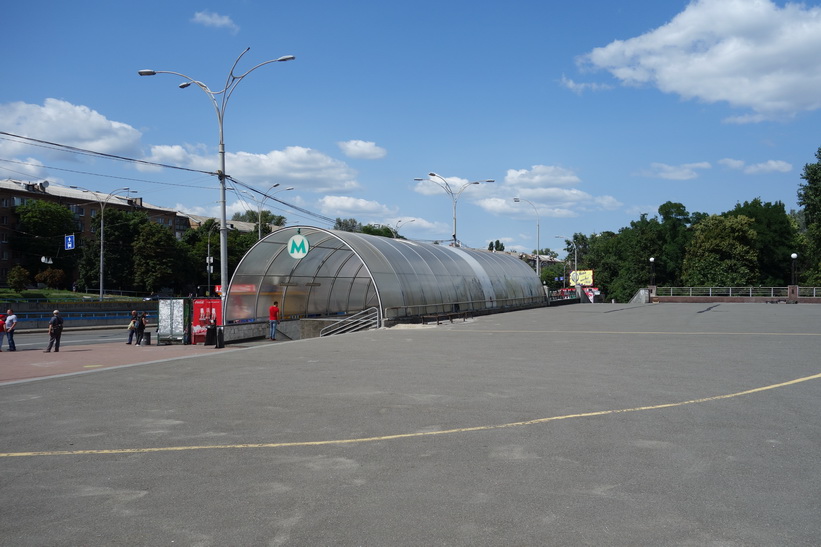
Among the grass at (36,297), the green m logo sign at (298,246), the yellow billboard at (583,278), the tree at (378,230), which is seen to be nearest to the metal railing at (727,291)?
the yellow billboard at (583,278)

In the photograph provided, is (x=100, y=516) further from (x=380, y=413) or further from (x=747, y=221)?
(x=747, y=221)

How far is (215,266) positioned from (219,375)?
267ft

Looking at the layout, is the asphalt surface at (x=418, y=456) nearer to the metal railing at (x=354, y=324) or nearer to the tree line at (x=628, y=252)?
the metal railing at (x=354, y=324)

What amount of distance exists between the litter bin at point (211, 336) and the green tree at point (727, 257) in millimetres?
67039

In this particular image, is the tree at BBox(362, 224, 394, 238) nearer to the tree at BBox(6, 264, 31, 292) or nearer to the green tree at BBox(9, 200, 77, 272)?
the green tree at BBox(9, 200, 77, 272)

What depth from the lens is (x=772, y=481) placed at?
19.1 ft

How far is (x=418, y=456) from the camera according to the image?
6816 mm

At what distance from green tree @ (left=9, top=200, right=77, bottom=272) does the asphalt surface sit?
8028 cm

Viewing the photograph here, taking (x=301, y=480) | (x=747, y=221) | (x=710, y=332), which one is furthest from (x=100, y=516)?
(x=747, y=221)

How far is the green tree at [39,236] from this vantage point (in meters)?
81.4

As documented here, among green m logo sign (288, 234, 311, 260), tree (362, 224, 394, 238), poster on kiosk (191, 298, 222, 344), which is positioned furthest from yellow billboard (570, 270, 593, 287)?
poster on kiosk (191, 298, 222, 344)

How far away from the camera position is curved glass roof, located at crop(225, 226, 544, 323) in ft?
99.8

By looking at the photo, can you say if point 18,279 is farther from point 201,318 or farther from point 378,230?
point 378,230

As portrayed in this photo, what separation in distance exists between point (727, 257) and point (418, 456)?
7959 cm
